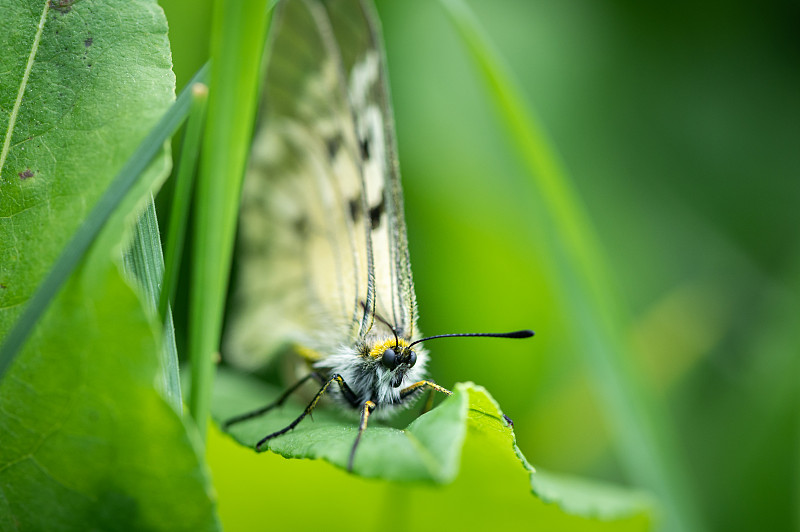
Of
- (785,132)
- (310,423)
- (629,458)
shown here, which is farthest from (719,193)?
(310,423)

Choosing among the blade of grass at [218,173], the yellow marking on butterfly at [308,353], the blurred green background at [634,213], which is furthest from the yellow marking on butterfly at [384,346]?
the blurred green background at [634,213]

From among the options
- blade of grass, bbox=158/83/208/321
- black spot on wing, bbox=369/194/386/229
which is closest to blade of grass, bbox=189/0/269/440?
blade of grass, bbox=158/83/208/321

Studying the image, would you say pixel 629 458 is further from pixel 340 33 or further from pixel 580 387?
pixel 340 33

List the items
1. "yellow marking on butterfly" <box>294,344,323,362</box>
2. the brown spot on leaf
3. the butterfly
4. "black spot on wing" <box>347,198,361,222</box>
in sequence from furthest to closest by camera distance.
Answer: "yellow marking on butterfly" <box>294,344,323,362</box> < "black spot on wing" <box>347,198,361,222</box> < the butterfly < the brown spot on leaf

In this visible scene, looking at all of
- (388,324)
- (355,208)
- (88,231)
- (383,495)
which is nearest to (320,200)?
(355,208)

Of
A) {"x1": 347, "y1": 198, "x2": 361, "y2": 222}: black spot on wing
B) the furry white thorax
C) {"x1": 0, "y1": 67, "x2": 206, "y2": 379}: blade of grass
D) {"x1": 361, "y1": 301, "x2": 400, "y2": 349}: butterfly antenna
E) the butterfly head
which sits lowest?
the furry white thorax

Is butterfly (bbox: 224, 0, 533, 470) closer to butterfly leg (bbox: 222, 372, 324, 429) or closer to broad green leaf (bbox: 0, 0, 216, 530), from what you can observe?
butterfly leg (bbox: 222, 372, 324, 429)

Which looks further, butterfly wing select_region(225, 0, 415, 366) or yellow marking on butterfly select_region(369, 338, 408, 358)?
butterfly wing select_region(225, 0, 415, 366)
